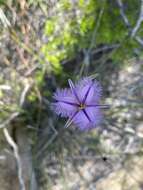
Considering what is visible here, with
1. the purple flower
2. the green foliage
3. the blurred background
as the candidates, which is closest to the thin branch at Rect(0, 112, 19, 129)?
the blurred background

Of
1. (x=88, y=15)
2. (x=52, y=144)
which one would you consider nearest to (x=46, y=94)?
(x=52, y=144)

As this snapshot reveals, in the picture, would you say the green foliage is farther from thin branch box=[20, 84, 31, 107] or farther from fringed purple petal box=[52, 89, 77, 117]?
fringed purple petal box=[52, 89, 77, 117]

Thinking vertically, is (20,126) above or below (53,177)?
above

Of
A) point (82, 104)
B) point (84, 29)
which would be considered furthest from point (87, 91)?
point (84, 29)

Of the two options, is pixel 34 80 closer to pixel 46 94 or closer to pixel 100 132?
pixel 46 94

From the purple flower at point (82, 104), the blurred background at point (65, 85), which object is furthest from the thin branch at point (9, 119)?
the purple flower at point (82, 104)

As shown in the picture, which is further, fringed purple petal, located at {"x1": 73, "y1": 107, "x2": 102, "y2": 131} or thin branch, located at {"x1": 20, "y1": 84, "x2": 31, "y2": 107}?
thin branch, located at {"x1": 20, "y1": 84, "x2": 31, "y2": 107}

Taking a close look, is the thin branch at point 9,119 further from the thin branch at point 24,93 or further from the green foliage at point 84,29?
the green foliage at point 84,29
